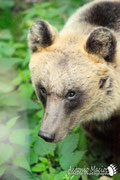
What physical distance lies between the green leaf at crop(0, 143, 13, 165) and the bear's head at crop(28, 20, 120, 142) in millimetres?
612

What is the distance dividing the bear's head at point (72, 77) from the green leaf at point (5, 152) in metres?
0.61

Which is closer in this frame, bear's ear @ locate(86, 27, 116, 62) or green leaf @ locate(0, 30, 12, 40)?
bear's ear @ locate(86, 27, 116, 62)

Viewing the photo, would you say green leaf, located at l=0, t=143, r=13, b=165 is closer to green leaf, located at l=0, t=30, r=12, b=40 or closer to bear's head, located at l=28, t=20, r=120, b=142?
bear's head, located at l=28, t=20, r=120, b=142

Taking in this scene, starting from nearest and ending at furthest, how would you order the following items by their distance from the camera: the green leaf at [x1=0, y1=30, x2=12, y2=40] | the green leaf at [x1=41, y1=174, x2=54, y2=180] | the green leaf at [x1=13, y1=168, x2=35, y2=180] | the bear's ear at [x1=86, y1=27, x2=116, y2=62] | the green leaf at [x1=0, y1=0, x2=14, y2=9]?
the bear's ear at [x1=86, y1=27, x2=116, y2=62]
the green leaf at [x1=41, y1=174, x2=54, y2=180]
the green leaf at [x1=13, y1=168, x2=35, y2=180]
the green leaf at [x1=0, y1=30, x2=12, y2=40]
the green leaf at [x1=0, y1=0, x2=14, y2=9]

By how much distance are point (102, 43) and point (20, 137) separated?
143 cm

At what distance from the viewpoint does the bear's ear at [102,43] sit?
3.55m

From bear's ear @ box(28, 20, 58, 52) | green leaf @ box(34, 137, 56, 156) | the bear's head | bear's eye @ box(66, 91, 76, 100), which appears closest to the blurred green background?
green leaf @ box(34, 137, 56, 156)

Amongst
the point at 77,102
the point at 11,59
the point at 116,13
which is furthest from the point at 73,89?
the point at 11,59

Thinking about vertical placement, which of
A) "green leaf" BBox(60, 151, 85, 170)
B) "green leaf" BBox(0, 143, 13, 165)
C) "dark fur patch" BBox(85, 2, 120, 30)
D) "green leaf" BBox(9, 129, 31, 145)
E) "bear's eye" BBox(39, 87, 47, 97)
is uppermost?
"dark fur patch" BBox(85, 2, 120, 30)

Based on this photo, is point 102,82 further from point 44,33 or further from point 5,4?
point 5,4

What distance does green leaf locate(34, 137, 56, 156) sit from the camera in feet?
12.6

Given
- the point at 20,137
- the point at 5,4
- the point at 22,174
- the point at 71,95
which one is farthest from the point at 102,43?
the point at 5,4

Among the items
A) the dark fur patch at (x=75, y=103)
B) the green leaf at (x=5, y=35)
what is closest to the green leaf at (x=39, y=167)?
the dark fur patch at (x=75, y=103)

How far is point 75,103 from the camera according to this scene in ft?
11.7
